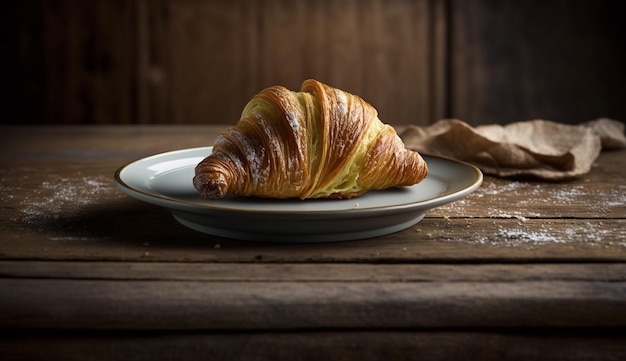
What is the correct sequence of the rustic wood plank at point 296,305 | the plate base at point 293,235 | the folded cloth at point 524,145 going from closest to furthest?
the rustic wood plank at point 296,305
the plate base at point 293,235
the folded cloth at point 524,145

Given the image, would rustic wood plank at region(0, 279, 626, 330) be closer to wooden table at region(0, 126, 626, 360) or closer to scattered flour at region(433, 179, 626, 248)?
wooden table at region(0, 126, 626, 360)

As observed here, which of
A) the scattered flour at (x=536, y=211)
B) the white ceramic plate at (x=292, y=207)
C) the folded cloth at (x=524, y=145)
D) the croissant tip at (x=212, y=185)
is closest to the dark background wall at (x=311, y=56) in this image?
the folded cloth at (x=524, y=145)

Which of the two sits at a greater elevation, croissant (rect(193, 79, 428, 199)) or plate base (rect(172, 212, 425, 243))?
croissant (rect(193, 79, 428, 199))

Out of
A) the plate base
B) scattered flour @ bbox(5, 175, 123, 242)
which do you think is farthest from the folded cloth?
scattered flour @ bbox(5, 175, 123, 242)

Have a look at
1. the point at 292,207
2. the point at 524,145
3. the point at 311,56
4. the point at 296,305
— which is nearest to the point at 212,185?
the point at 292,207

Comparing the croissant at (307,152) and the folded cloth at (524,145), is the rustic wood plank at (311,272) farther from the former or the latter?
the folded cloth at (524,145)

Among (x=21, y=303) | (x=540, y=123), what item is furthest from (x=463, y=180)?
(x=540, y=123)

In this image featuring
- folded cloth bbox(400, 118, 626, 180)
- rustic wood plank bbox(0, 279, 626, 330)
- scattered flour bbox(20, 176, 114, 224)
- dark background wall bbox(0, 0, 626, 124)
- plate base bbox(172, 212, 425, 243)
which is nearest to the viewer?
rustic wood plank bbox(0, 279, 626, 330)
